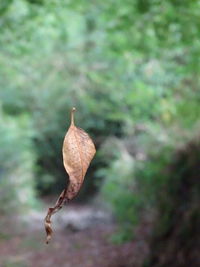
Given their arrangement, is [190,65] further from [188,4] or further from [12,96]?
[12,96]

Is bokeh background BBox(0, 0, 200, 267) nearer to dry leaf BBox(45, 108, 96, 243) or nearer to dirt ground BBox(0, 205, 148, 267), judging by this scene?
dirt ground BBox(0, 205, 148, 267)

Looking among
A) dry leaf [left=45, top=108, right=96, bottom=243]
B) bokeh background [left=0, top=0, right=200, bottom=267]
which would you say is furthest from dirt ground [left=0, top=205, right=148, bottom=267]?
dry leaf [left=45, top=108, right=96, bottom=243]

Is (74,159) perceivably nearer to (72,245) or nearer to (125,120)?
(125,120)

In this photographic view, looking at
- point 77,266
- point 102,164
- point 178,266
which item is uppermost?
point 178,266

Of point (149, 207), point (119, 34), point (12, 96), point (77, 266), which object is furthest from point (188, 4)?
point (12, 96)

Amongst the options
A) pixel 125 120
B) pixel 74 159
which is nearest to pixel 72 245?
pixel 125 120

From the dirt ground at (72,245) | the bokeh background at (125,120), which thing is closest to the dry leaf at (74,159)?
the bokeh background at (125,120)
